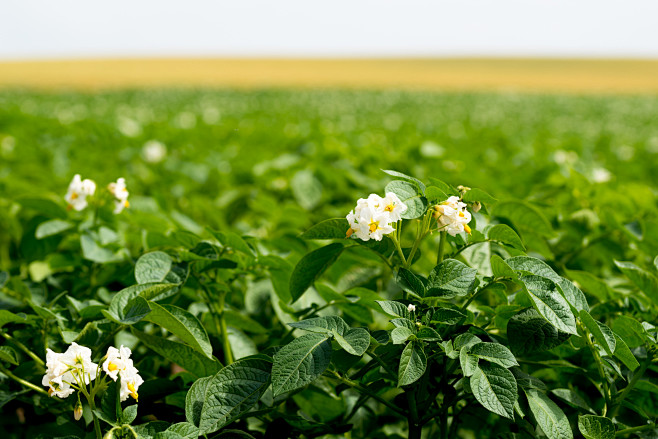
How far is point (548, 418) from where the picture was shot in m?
0.95

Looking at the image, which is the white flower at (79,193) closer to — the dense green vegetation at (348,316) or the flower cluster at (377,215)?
the dense green vegetation at (348,316)

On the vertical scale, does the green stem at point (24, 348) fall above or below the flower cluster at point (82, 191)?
below

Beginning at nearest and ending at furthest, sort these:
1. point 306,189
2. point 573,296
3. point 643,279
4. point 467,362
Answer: point 467,362 < point 573,296 < point 643,279 < point 306,189

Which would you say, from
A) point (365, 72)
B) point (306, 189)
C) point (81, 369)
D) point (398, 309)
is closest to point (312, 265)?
point (398, 309)

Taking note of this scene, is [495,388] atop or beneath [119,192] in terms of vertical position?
beneath

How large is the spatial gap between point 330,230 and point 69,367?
0.47 m

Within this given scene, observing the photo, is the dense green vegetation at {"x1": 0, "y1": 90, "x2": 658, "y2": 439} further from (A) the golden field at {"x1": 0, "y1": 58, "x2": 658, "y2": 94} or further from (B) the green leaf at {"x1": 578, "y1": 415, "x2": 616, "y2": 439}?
(A) the golden field at {"x1": 0, "y1": 58, "x2": 658, "y2": 94}

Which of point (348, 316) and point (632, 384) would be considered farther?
point (348, 316)

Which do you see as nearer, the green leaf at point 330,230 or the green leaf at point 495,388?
the green leaf at point 495,388

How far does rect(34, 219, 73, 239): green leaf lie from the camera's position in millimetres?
1576

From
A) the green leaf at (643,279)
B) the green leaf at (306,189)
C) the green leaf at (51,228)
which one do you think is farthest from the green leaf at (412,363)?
the green leaf at (306,189)

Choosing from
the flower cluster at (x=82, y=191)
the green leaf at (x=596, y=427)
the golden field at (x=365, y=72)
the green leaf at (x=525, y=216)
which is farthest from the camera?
the golden field at (x=365, y=72)

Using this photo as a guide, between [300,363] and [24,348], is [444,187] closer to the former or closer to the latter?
[300,363]

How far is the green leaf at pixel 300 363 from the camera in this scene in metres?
0.88
